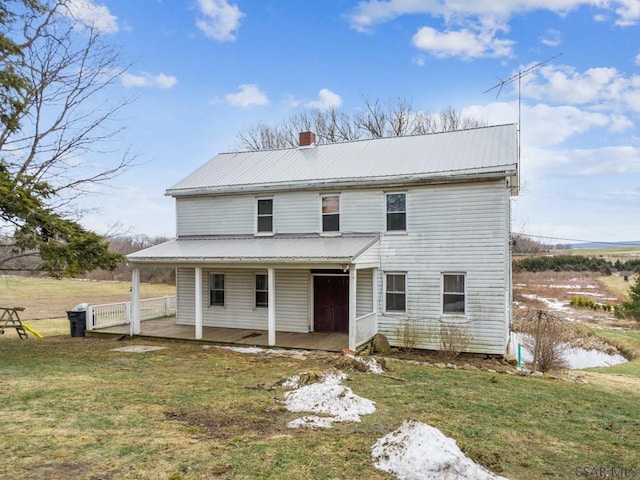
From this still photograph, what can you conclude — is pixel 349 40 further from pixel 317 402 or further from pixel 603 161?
pixel 317 402

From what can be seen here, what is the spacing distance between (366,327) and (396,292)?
5.69ft

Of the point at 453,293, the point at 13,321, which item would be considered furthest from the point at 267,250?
the point at 13,321

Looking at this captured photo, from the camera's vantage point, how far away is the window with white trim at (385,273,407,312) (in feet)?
48.1

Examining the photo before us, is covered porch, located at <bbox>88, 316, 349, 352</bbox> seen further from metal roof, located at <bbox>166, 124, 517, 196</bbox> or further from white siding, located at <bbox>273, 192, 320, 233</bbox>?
metal roof, located at <bbox>166, 124, 517, 196</bbox>

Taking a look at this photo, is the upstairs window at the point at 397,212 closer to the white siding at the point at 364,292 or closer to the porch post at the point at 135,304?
the white siding at the point at 364,292

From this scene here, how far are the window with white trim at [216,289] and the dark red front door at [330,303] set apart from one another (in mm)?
3798

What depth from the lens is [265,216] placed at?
54.4 ft

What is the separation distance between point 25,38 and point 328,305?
13187 millimetres

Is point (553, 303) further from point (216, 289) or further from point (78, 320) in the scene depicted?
point (78, 320)

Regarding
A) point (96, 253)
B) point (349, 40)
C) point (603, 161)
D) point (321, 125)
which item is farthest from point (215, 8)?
point (603, 161)

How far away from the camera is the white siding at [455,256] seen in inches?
529

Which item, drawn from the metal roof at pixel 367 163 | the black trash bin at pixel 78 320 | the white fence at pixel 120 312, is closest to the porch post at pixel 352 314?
the metal roof at pixel 367 163

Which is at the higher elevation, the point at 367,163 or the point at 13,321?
the point at 367,163

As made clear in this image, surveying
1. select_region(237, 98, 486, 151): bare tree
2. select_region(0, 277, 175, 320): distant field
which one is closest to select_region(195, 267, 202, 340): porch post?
select_region(0, 277, 175, 320): distant field
